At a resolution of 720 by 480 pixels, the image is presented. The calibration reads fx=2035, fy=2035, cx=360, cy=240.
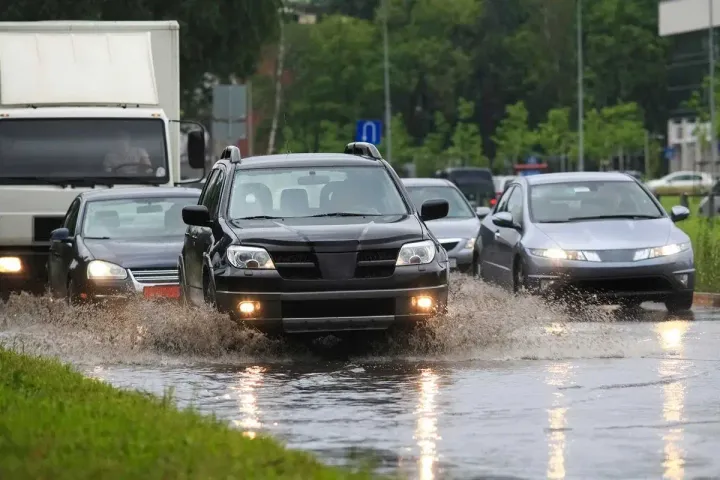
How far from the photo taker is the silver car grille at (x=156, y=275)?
19.1 meters

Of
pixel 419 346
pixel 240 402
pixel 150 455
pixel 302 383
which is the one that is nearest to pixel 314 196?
pixel 419 346

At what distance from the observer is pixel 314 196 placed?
52.9 ft

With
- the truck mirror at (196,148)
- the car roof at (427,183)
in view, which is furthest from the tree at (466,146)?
the truck mirror at (196,148)

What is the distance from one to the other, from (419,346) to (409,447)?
5.84 metres

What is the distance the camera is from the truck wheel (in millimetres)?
20359

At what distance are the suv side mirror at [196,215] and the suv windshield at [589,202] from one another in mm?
6235

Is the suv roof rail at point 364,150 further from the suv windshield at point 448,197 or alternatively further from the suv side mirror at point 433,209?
the suv windshield at point 448,197

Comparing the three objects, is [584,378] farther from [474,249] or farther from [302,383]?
[474,249]

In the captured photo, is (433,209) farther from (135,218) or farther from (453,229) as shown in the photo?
(453,229)

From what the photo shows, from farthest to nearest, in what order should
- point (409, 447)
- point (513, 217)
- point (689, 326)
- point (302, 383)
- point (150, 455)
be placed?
point (513, 217) < point (689, 326) < point (302, 383) < point (409, 447) < point (150, 455)

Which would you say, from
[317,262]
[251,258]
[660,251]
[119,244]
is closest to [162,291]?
[119,244]

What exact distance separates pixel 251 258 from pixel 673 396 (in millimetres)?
4041

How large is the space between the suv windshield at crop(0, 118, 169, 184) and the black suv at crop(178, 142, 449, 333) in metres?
7.37

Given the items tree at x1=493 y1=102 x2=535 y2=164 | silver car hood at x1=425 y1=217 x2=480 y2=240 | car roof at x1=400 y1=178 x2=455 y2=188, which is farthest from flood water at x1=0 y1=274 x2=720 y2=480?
tree at x1=493 y1=102 x2=535 y2=164
